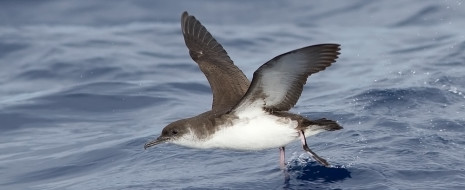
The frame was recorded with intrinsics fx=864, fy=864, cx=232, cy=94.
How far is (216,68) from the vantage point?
28.5 ft

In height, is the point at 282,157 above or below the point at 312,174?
above

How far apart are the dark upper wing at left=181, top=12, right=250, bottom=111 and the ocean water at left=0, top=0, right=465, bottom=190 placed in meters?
0.75

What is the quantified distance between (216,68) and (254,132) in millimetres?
1415

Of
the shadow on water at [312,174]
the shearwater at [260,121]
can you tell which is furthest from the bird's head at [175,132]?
the shadow on water at [312,174]

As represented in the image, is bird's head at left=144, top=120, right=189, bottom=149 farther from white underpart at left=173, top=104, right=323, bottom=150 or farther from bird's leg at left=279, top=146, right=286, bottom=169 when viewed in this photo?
bird's leg at left=279, top=146, right=286, bottom=169

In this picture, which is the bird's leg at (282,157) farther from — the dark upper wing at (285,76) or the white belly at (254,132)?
the dark upper wing at (285,76)

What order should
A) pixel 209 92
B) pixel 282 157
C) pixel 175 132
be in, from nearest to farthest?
pixel 175 132 < pixel 282 157 < pixel 209 92

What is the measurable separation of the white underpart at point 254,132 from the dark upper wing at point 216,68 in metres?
0.42

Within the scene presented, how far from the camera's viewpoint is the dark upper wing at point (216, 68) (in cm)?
819

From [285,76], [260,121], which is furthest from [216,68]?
[285,76]

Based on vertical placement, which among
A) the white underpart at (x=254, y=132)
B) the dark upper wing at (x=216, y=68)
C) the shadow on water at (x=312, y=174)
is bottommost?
the shadow on water at (x=312, y=174)

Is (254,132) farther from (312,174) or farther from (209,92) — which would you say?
(209,92)

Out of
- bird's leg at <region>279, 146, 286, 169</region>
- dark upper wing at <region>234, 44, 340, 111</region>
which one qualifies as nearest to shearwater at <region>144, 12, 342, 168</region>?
dark upper wing at <region>234, 44, 340, 111</region>

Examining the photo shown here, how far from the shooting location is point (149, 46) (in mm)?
15453
